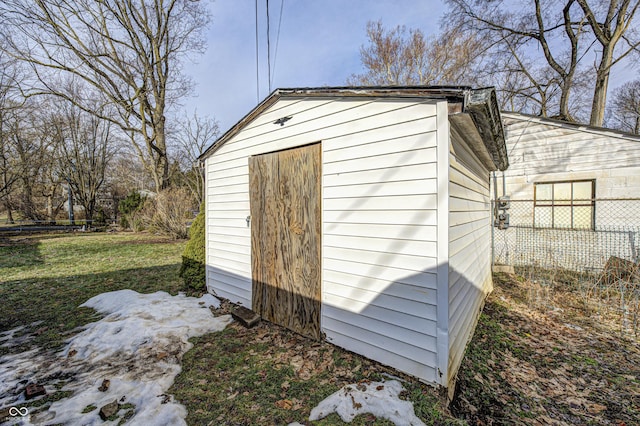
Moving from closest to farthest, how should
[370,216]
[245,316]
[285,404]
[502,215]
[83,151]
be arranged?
[285,404] < [370,216] < [245,316] < [502,215] < [83,151]

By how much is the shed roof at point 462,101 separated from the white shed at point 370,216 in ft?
0.04

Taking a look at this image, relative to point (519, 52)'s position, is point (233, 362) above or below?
below

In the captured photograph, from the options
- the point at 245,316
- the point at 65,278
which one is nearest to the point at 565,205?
the point at 245,316

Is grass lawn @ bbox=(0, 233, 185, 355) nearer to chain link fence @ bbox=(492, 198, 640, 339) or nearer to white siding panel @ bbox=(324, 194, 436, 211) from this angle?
white siding panel @ bbox=(324, 194, 436, 211)

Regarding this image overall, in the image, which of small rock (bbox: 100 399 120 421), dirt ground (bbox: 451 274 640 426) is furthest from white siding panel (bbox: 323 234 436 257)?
small rock (bbox: 100 399 120 421)

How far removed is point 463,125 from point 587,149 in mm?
6311

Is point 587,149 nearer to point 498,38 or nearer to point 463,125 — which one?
point 463,125

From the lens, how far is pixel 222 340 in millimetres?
3357

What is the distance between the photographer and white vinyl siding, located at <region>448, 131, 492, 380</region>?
242 cm

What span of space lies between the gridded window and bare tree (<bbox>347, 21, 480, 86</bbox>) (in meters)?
8.05

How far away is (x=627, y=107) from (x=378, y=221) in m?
26.5

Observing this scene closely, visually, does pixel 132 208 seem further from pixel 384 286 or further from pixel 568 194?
pixel 568 194

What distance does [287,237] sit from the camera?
3.51 m

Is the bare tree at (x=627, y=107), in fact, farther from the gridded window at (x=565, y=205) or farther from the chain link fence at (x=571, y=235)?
the chain link fence at (x=571, y=235)
